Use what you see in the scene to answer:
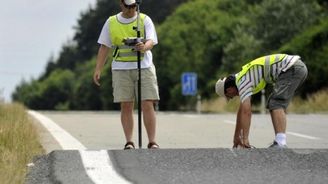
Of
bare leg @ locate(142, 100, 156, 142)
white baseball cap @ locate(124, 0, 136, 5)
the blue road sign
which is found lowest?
the blue road sign

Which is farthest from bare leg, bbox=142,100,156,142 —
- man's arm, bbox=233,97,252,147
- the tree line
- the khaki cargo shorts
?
the tree line

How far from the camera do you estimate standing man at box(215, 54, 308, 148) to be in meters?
10.2

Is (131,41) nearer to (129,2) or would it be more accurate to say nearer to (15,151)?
(129,2)

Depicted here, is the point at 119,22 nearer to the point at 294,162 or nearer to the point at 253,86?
the point at 253,86

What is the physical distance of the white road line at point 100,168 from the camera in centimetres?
783

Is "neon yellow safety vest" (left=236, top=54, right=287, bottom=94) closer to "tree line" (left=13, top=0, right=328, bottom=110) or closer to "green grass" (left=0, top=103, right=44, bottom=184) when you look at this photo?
"green grass" (left=0, top=103, right=44, bottom=184)

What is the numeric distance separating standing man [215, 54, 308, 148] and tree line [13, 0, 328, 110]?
1090 inches

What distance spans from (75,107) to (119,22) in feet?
325

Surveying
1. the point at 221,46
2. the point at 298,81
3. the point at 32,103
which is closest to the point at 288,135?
the point at 298,81

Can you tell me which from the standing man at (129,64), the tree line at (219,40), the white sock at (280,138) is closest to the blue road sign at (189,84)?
the tree line at (219,40)

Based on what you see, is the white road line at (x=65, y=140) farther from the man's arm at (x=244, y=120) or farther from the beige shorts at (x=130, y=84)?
the man's arm at (x=244, y=120)

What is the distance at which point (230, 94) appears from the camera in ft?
34.0

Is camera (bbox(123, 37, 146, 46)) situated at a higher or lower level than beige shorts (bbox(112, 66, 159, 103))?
higher

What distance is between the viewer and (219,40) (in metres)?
65.6
